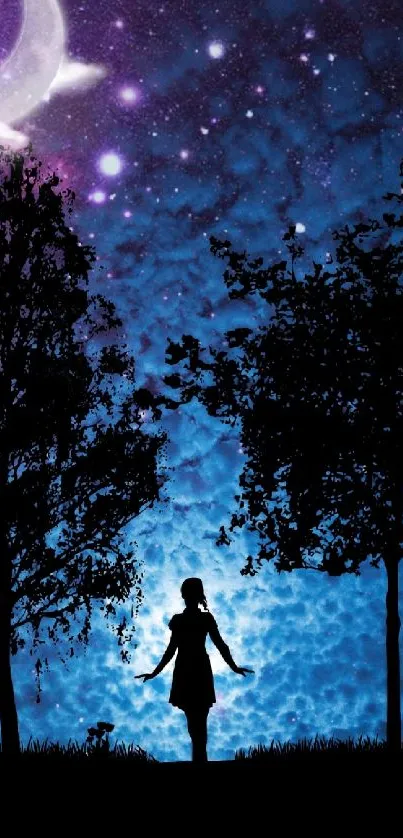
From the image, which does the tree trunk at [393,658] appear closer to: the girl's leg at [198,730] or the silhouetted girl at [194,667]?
the girl's leg at [198,730]

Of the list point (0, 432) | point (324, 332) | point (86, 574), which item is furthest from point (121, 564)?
point (324, 332)

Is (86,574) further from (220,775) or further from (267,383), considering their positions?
(220,775)

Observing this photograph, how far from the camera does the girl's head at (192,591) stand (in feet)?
28.5

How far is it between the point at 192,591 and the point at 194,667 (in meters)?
0.84

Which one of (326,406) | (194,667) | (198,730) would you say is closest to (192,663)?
(194,667)

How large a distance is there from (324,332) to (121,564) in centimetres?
596

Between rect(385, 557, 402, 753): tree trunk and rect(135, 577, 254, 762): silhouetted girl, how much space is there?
19.4 feet

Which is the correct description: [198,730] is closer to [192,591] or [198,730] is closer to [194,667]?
[194,667]

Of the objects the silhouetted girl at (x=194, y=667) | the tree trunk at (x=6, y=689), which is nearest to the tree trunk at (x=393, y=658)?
the silhouetted girl at (x=194, y=667)

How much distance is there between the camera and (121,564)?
1562cm

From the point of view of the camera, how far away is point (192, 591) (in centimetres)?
870

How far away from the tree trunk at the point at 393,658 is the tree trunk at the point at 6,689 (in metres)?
6.43

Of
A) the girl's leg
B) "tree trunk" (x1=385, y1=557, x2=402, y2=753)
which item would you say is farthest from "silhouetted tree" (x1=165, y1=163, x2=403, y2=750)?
the girl's leg

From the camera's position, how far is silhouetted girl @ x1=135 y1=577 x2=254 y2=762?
867 centimetres
